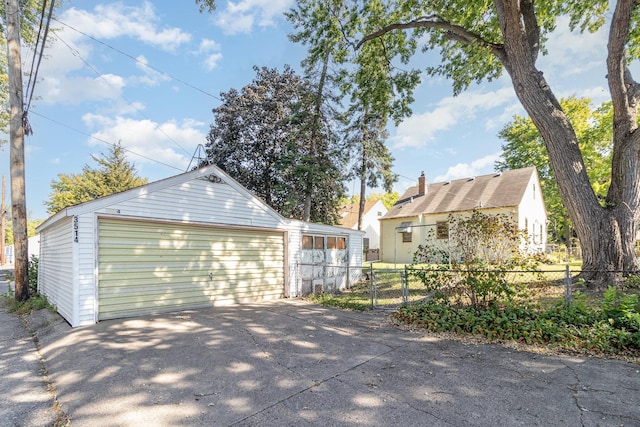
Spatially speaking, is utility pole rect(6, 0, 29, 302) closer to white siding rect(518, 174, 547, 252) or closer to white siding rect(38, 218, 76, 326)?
white siding rect(38, 218, 76, 326)

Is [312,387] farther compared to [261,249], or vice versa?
[261,249]

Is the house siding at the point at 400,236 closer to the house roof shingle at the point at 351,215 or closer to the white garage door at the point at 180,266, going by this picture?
the house roof shingle at the point at 351,215

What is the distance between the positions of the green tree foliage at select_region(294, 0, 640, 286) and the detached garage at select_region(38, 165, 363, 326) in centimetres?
561

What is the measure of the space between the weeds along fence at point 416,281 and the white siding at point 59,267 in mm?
6510

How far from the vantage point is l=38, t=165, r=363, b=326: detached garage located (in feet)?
19.1

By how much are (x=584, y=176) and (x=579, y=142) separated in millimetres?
19281

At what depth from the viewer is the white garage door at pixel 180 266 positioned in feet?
20.0

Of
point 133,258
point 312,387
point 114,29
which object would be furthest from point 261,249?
point 114,29

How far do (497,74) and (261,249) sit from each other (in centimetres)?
1047

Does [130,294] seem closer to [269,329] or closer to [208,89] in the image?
[269,329]

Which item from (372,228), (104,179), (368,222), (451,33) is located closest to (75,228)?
(451,33)

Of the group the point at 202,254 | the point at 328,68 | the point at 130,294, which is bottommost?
the point at 130,294

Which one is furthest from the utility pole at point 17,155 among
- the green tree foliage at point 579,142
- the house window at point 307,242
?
the green tree foliage at point 579,142

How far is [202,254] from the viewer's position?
7.48 meters
